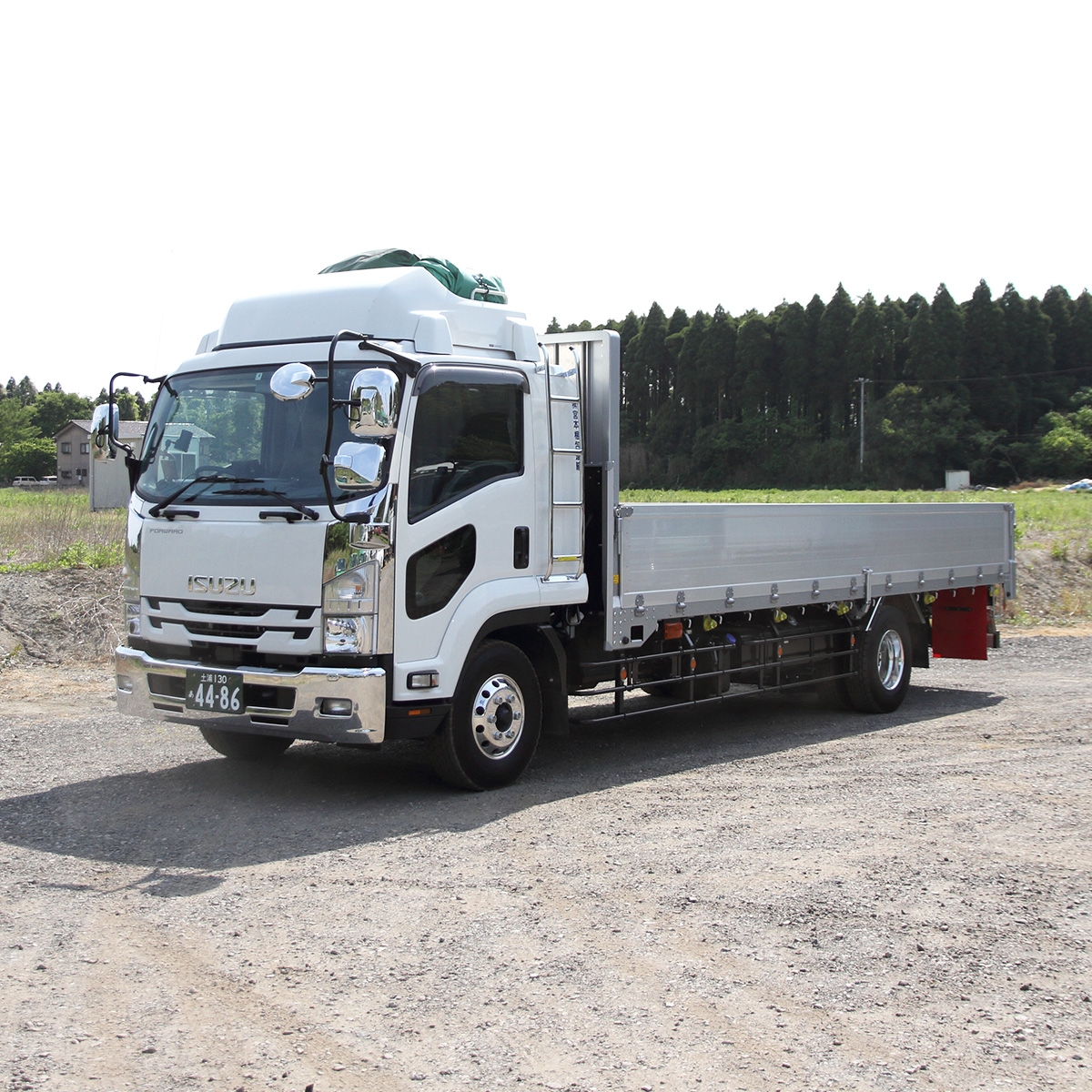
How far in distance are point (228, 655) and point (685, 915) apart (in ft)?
10.8

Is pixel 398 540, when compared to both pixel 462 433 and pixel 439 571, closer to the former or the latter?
pixel 439 571

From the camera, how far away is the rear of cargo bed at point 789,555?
8.60 metres

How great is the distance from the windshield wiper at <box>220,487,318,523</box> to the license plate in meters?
0.99

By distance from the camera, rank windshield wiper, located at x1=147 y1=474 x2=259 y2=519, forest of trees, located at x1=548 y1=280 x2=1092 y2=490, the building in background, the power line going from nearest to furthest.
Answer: windshield wiper, located at x1=147 y1=474 x2=259 y2=519 → forest of trees, located at x1=548 y1=280 x2=1092 y2=490 → the power line → the building in background

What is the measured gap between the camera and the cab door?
6992 millimetres

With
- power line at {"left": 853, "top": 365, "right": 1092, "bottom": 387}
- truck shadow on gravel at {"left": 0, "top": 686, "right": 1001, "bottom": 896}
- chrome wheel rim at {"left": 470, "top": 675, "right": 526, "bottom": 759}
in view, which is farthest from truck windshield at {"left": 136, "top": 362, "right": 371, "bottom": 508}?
power line at {"left": 853, "top": 365, "right": 1092, "bottom": 387}

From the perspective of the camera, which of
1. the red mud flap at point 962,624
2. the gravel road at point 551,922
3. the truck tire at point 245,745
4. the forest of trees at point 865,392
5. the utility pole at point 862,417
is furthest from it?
the forest of trees at point 865,392

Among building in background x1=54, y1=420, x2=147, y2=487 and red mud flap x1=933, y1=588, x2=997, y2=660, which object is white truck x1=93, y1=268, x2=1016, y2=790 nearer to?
red mud flap x1=933, y1=588, x2=997, y2=660

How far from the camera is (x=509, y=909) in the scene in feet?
17.7

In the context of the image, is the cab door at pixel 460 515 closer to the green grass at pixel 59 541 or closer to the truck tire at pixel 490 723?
the truck tire at pixel 490 723

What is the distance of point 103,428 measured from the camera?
7824 mm

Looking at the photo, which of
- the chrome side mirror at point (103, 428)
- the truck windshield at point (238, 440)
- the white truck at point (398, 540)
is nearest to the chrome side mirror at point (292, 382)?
the white truck at point (398, 540)

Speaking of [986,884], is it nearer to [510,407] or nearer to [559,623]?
[559,623]

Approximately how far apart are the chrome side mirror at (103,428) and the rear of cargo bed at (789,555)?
138 inches
